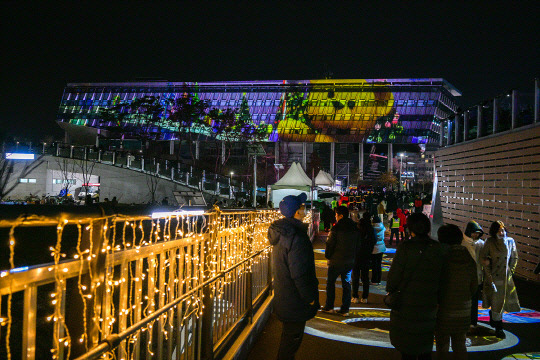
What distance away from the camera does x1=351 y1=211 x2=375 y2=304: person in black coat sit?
31.1ft

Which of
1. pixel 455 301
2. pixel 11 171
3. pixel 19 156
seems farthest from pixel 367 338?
pixel 19 156

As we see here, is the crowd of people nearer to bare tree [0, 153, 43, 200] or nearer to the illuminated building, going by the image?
bare tree [0, 153, 43, 200]

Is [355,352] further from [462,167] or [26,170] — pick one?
[26,170]

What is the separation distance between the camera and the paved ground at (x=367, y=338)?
6.16m

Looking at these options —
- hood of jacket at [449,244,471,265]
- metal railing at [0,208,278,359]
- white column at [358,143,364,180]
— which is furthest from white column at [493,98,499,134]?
white column at [358,143,364,180]

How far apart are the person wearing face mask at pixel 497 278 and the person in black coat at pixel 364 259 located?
9.13 feet

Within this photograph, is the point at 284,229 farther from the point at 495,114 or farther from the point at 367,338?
the point at 495,114

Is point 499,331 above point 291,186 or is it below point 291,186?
below

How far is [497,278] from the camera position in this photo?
6.87 m

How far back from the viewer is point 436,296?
182 inches

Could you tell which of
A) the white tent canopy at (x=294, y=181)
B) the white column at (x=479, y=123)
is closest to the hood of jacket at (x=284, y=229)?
the white column at (x=479, y=123)

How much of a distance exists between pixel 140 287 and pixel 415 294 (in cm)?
247

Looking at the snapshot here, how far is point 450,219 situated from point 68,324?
18.7m

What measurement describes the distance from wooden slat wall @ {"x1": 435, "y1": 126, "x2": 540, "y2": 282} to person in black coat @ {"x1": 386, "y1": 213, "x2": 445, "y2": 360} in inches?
350
